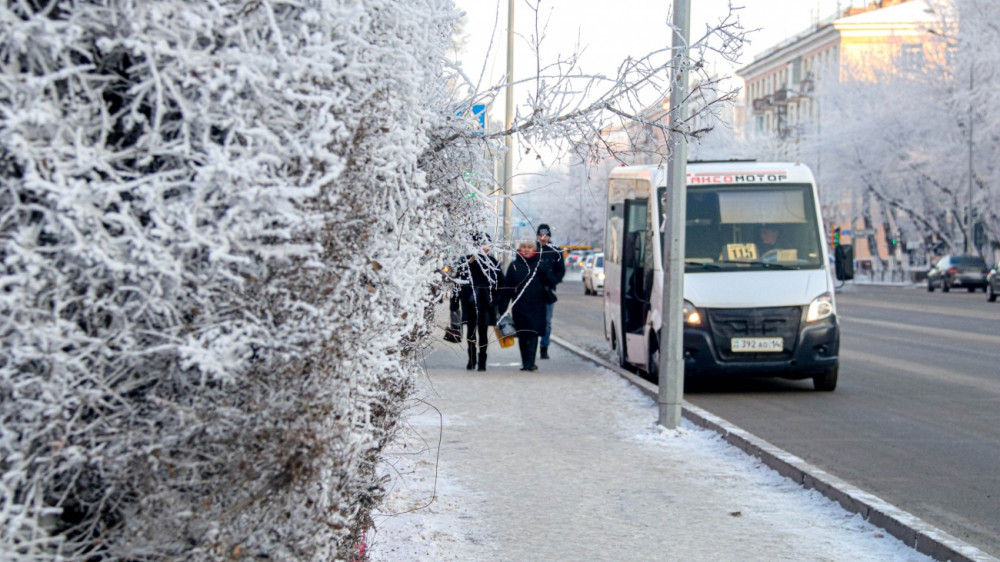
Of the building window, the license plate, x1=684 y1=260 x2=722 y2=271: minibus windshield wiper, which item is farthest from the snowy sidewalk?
the building window

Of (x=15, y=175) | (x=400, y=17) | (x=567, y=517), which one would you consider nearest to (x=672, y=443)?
(x=567, y=517)

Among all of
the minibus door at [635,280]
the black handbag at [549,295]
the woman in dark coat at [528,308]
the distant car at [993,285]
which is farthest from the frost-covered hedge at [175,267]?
the distant car at [993,285]

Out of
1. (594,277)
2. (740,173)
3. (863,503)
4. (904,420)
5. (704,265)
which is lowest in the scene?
(904,420)

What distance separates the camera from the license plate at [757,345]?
44.5ft

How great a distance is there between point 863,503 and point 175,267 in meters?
5.07

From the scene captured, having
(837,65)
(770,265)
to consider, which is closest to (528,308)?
(770,265)

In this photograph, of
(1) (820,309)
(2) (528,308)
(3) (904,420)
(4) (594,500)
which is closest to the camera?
(4) (594,500)

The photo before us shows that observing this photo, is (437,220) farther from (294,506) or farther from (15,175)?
(15,175)

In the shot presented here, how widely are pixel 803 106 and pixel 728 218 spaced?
8734cm

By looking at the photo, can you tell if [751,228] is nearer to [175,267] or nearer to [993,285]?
[175,267]

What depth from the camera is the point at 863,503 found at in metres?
6.94

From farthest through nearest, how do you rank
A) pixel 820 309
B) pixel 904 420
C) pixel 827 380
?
pixel 827 380
pixel 820 309
pixel 904 420

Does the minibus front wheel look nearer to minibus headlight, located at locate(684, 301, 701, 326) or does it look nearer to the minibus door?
minibus headlight, located at locate(684, 301, 701, 326)

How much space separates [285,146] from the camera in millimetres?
3029
